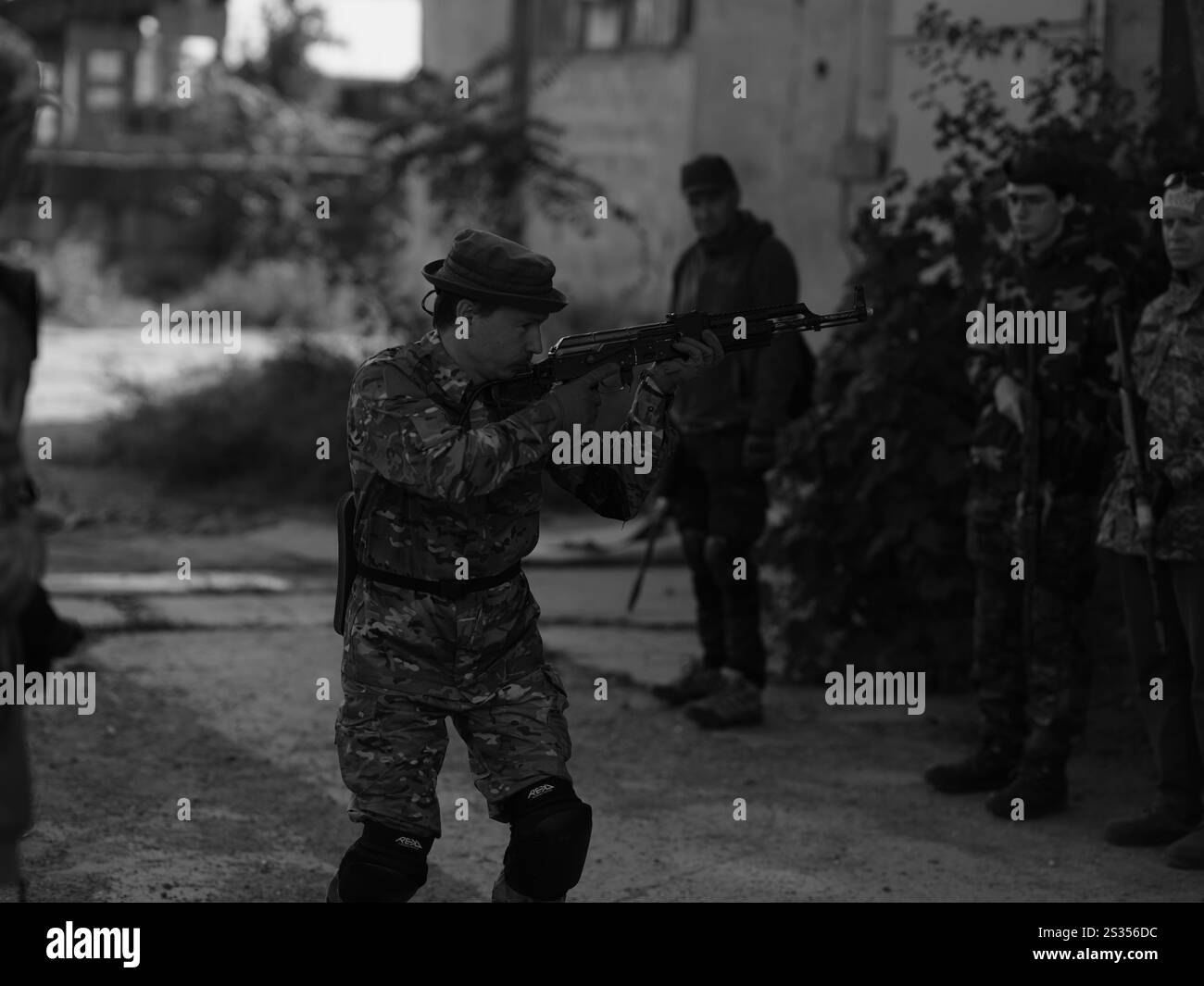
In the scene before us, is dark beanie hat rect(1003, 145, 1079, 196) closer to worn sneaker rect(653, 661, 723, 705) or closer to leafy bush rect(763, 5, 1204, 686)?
leafy bush rect(763, 5, 1204, 686)

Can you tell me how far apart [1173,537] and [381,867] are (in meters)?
2.68

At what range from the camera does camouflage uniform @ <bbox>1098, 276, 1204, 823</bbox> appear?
5.41 m

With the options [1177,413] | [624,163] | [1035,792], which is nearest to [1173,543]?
[1177,413]

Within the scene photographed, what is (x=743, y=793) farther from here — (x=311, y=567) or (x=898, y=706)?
(x=311, y=567)

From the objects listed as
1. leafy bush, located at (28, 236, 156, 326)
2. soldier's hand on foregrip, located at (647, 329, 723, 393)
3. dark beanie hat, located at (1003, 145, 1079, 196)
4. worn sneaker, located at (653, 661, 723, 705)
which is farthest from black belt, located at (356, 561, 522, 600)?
leafy bush, located at (28, 236, 156, 326)

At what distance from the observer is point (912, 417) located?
23.9ft

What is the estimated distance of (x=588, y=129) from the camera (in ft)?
59.1

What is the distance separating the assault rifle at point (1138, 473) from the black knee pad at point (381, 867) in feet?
8.25

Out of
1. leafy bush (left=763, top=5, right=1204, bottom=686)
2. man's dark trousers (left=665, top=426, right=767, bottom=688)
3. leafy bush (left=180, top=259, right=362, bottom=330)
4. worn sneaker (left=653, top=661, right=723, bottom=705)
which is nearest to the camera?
man's dark trousers (left=665, top=426, right=767, bottom=688)

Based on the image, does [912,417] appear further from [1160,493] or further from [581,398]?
[581,398]

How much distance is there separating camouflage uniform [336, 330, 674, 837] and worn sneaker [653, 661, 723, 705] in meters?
3.15

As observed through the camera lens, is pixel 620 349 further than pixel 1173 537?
No

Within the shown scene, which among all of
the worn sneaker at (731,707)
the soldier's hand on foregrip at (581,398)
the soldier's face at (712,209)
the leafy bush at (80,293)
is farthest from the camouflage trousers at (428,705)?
the leafy bush at (80,293)

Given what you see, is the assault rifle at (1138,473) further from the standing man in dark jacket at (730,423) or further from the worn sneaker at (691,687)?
the worn sneaker at (691,687)
